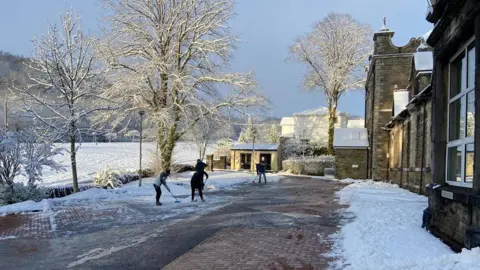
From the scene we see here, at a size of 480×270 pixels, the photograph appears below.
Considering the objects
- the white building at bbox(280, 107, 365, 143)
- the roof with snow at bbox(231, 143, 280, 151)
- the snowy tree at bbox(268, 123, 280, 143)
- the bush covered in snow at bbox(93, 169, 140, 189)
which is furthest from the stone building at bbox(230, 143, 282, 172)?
the bush covered in snow at bbox(93, 169, 140, 189)

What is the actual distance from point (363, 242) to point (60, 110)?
1571 centimetres

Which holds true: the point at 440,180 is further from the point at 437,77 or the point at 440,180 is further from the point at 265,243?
the point at 265,243

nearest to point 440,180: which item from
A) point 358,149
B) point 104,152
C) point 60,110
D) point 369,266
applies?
point 369,266

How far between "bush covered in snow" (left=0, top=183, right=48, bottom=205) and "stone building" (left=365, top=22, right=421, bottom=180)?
74.5 ft

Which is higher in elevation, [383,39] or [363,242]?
[383,39]

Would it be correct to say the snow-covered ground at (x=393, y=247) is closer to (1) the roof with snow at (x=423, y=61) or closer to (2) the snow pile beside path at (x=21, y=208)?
(1) the roof with snow at (x=423, y=61)

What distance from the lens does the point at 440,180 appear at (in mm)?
7281

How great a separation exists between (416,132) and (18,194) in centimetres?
1741

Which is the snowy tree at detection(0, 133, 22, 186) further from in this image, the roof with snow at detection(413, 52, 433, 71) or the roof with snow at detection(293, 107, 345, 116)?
the roof with snow at detection(293, 107, 345, 116)

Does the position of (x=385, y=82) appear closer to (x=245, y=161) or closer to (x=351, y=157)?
(x=351, y=157)

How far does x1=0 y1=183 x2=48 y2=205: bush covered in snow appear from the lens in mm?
13828

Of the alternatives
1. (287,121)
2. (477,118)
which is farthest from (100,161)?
(287,121)

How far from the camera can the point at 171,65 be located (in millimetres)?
22453

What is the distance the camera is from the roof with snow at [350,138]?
31969mm
